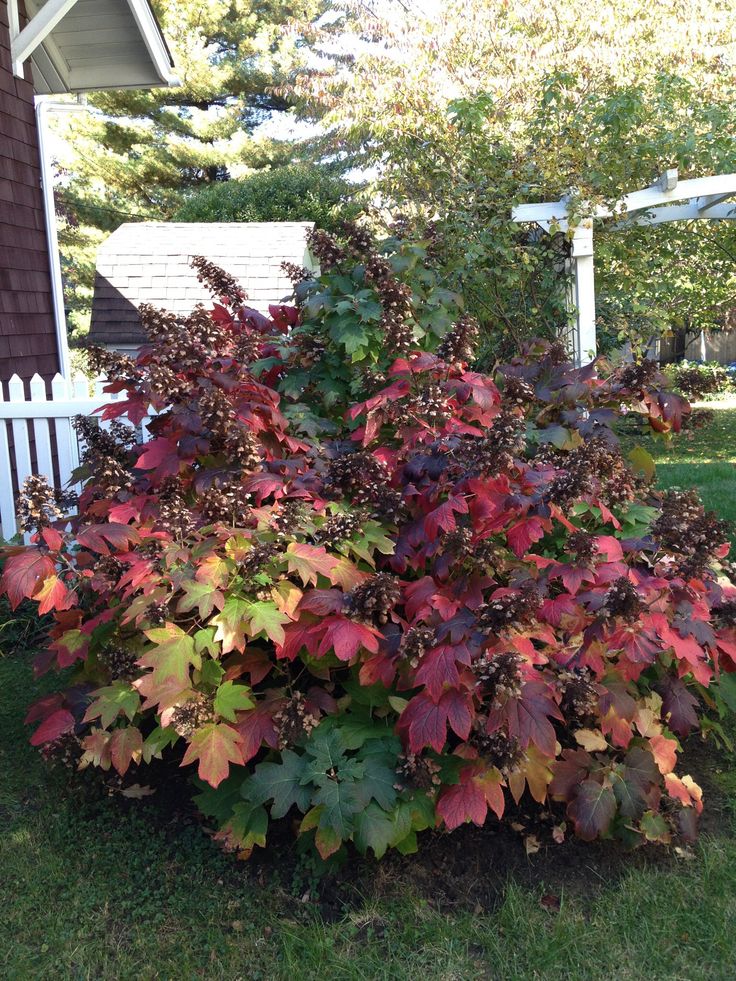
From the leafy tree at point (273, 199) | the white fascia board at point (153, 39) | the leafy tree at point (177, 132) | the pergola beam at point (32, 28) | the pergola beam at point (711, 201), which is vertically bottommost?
the pergola beam at point (711, 201)

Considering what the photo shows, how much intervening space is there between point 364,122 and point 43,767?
26.4 feet

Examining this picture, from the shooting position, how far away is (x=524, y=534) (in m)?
2.29

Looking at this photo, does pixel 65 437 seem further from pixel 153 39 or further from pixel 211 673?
pixel 153 39

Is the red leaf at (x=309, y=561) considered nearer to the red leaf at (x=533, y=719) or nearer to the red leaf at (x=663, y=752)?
the red leaf at (x=533, y=719)

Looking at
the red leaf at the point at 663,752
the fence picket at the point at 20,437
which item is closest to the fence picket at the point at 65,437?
the fence picket at the point at 20,437

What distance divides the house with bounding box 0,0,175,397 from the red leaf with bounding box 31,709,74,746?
14.1 feet

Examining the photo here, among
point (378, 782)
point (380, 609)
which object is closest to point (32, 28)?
point (380, 609)

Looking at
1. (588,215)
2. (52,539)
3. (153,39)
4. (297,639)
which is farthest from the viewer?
(153,39)

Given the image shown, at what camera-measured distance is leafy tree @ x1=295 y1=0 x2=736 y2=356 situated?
584cm

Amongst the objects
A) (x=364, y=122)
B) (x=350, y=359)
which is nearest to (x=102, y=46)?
(x=364, y=122)

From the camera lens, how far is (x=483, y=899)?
7.42 ft

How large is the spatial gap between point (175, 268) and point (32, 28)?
5.30 meters

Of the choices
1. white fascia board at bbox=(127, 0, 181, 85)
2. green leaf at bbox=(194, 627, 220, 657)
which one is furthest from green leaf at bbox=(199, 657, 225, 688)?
white fascia board at bbox=(127, 0, 181, 85)

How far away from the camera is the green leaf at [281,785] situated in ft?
7.13
